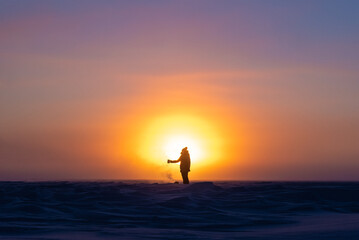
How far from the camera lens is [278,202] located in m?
14.4

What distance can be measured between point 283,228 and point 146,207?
4.76m

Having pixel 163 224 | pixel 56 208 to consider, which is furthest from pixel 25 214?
pixel 163 224

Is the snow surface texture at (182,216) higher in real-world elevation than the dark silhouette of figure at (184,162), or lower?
lower

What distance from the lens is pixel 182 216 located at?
10.9 m

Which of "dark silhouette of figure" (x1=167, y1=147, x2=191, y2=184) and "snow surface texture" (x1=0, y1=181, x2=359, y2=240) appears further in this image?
"dark silhouette of figure" (x1=167, y1=147, x2=191, y2=184)

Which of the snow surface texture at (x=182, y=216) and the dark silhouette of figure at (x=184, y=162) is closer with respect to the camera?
the snow surface texture at (x=182, y=216)

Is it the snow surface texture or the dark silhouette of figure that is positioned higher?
the dark silhouette of figure

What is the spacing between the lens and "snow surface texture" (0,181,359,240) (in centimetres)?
815

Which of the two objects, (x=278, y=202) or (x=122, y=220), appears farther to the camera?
(x=278, y=202)

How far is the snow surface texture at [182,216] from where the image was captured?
321 inches

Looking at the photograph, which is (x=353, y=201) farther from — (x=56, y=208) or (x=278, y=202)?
(x=56, y=208)

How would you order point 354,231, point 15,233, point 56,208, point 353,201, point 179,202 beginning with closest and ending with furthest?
point 354,231
point 15,233
point 56,208
point 179,202
point 353,201

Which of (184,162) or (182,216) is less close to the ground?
(184,162)

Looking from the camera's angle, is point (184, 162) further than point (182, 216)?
Yes
